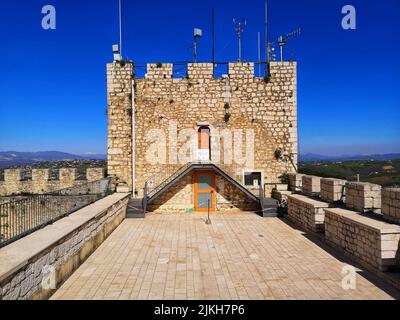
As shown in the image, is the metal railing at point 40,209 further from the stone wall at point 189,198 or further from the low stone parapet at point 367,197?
the low stone parapet at point 367,197

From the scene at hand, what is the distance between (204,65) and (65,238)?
11.6 metres

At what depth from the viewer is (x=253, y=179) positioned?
1616 cm

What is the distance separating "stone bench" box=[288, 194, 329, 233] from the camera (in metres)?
10.6

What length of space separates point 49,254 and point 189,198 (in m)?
10.2

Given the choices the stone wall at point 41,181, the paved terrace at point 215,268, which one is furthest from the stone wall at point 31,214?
the stone wall at point 41,181

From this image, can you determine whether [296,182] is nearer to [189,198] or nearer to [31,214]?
[189,198]

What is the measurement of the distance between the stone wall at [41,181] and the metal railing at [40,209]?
158 centimetres

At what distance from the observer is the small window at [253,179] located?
16.1 m

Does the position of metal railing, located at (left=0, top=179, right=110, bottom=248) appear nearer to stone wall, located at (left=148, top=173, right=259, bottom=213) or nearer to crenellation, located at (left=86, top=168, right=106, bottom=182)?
crenellation, located at (left=86, top=168, right=106, bottom=182)

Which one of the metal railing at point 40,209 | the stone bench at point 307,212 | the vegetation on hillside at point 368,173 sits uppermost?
the vegetation on hillside at point 368,173

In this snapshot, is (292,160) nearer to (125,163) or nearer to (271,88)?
(271,88)

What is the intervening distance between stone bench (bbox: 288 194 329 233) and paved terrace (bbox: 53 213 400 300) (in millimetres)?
542

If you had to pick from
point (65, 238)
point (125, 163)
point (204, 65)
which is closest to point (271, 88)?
point (204, 65)
